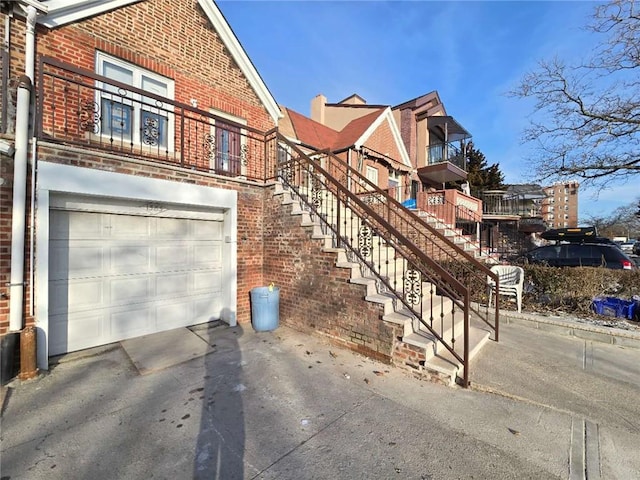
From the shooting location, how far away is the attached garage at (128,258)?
409 cm

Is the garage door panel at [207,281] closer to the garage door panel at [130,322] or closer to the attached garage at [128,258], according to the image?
the attached garage at [128,258]

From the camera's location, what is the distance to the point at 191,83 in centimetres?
672

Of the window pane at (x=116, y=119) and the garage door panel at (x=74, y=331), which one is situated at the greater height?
the window pane at (x=116, y=119)

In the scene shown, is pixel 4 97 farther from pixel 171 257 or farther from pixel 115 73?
pixel 171 257

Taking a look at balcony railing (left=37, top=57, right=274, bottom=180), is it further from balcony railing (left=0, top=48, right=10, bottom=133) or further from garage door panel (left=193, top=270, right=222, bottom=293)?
garage door panel (left=193, top=270, right=222, bottom=293)

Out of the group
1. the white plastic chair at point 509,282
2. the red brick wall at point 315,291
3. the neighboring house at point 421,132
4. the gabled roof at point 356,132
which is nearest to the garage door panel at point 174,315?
the red brick wall at point 315,291

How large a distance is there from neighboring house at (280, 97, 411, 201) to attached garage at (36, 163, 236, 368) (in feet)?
22.0

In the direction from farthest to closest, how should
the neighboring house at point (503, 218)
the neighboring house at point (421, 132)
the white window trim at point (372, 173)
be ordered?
the neighboring house at point (503, 218), the neighboring house at point (421, 132), the white window trim at point (372, 173)

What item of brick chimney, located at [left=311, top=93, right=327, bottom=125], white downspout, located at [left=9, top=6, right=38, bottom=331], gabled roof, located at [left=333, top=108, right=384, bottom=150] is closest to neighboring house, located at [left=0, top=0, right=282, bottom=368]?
white downspout, located at [left=9, top=6, right=38, bottom=331]

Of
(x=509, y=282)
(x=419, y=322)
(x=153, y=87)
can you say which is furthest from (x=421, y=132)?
(x=419, y=322)

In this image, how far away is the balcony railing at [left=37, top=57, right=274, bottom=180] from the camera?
13.9ft

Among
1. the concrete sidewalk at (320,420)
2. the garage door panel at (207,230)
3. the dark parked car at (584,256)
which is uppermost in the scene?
the garage door panel at (207,230)

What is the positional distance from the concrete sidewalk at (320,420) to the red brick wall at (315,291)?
1.11 ft

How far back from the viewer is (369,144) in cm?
1357
